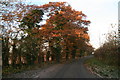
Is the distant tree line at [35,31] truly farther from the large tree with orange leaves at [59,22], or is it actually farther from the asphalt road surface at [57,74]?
the asphalt road surface at [57,74]

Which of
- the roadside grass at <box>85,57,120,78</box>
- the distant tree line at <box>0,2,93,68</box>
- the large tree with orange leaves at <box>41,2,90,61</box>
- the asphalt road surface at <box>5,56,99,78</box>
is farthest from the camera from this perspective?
the large tree with orange leaves at <box>41,2,90,61</box>

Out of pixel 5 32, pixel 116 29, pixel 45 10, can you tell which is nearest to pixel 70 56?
pixel 45 10

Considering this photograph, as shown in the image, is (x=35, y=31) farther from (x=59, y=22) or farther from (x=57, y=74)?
(x=57, y=74)

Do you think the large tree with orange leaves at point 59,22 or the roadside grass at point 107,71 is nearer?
the roadside grass at point 107,71

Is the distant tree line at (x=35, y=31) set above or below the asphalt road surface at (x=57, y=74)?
above

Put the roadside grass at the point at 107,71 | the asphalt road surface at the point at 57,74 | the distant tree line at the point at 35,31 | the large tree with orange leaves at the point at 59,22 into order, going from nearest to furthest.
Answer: the asphalt road surface at the point at 57,74 < the roadside grass at the point at 107,71 < the distant tree line at the point at 35,31 < the large tree with orange leaves at the point at 59,22

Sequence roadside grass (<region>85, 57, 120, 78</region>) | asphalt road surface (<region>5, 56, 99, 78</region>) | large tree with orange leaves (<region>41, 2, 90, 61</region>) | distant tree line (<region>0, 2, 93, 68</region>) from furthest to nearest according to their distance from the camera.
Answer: large tree with orange leaves (<region>41, 2, 90, 61</region>)
distant tree line (<region>0, 2, 93, 68</region>)
roadside grass (<region>85, 57, 120, 78</region>)
asphalt road surface (<region>5, 56, 99, 78</region>)

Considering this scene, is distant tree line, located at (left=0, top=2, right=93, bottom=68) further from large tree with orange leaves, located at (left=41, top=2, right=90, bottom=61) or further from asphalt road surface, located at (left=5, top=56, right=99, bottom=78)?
asphalt road surface, located at (left=5, top=56, right=99, bottom=78)

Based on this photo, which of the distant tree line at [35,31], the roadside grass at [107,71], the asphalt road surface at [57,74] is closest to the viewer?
the asphalt road surface at [57,74]

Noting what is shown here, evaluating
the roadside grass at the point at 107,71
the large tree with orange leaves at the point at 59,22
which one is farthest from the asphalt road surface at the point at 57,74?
the large tree with orange leaves at the point at 59,22

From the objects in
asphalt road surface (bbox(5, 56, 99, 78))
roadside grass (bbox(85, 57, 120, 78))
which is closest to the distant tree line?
asphalt road surface (bbox(5, 56, 99, 78))

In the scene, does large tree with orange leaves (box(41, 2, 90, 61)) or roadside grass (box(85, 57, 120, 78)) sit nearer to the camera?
roadside grass (box(85, 57, 120, 78))

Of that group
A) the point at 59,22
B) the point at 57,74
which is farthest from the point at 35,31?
the point at 57,74

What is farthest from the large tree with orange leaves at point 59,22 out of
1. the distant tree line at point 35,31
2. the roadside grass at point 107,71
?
the roadside grass at point 107,71
